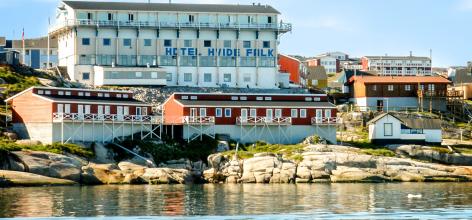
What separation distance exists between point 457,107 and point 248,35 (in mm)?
24440

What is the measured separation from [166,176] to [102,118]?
10684 mm

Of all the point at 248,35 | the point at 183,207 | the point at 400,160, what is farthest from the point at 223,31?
the point at 183,207

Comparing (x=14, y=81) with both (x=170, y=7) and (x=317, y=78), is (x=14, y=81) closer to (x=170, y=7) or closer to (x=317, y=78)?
(x=170, y=7)

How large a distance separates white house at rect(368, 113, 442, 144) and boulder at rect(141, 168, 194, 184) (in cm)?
2326

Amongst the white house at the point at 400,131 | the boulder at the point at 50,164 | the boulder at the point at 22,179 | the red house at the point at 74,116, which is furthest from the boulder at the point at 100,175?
the white house at the point at 400,131

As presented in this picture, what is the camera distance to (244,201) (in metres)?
75.2

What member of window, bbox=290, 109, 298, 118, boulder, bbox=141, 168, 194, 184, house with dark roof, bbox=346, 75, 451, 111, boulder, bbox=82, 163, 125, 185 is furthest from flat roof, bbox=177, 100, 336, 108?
house with dark roof, bbox=346, 75, 451, 111

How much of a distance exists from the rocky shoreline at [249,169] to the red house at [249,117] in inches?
262

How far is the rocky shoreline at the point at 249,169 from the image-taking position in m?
88.6

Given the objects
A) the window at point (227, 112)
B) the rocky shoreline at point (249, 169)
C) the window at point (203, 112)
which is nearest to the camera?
the rocky shoreline at point (249, 169)

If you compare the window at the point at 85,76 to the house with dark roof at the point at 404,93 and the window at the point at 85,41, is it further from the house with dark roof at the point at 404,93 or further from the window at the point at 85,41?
the house with dark roof at the point at 404,93

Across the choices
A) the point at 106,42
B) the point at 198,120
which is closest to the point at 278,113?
the point at 198,120

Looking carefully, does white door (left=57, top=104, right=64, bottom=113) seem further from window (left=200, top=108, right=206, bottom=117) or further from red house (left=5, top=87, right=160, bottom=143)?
window (left=200, top=108, right=206, bottom=117)

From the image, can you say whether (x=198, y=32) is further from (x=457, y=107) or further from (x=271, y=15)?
(x=457, y=107)
